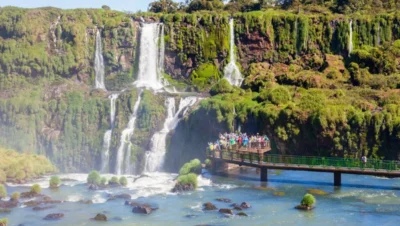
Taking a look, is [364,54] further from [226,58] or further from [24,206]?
[24,206]

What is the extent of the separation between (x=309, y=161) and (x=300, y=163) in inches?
33.7

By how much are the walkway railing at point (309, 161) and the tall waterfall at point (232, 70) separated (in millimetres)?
26469

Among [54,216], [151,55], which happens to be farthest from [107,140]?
[54,216]

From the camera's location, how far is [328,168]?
173 ft

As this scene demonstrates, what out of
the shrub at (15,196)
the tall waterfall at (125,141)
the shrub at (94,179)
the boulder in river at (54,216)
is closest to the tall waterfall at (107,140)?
the tall waterfall at (125,141)

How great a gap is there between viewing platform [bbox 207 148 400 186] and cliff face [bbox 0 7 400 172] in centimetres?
680

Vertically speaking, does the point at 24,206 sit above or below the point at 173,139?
below

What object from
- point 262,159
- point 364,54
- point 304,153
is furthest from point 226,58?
point 262,159

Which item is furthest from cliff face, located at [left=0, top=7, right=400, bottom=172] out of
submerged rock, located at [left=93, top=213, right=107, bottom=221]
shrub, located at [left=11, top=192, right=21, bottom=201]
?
submerged rock, located at [left=93, top=213, right=107, bottom=221]

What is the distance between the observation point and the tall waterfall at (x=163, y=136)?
67.8 meters

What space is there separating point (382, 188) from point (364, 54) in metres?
28.6

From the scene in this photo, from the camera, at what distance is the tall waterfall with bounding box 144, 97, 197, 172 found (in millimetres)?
67750

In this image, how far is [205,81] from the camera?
8544 centimetres

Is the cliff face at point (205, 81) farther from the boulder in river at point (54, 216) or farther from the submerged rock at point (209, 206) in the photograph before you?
the boulder in river at point (54, 216)
